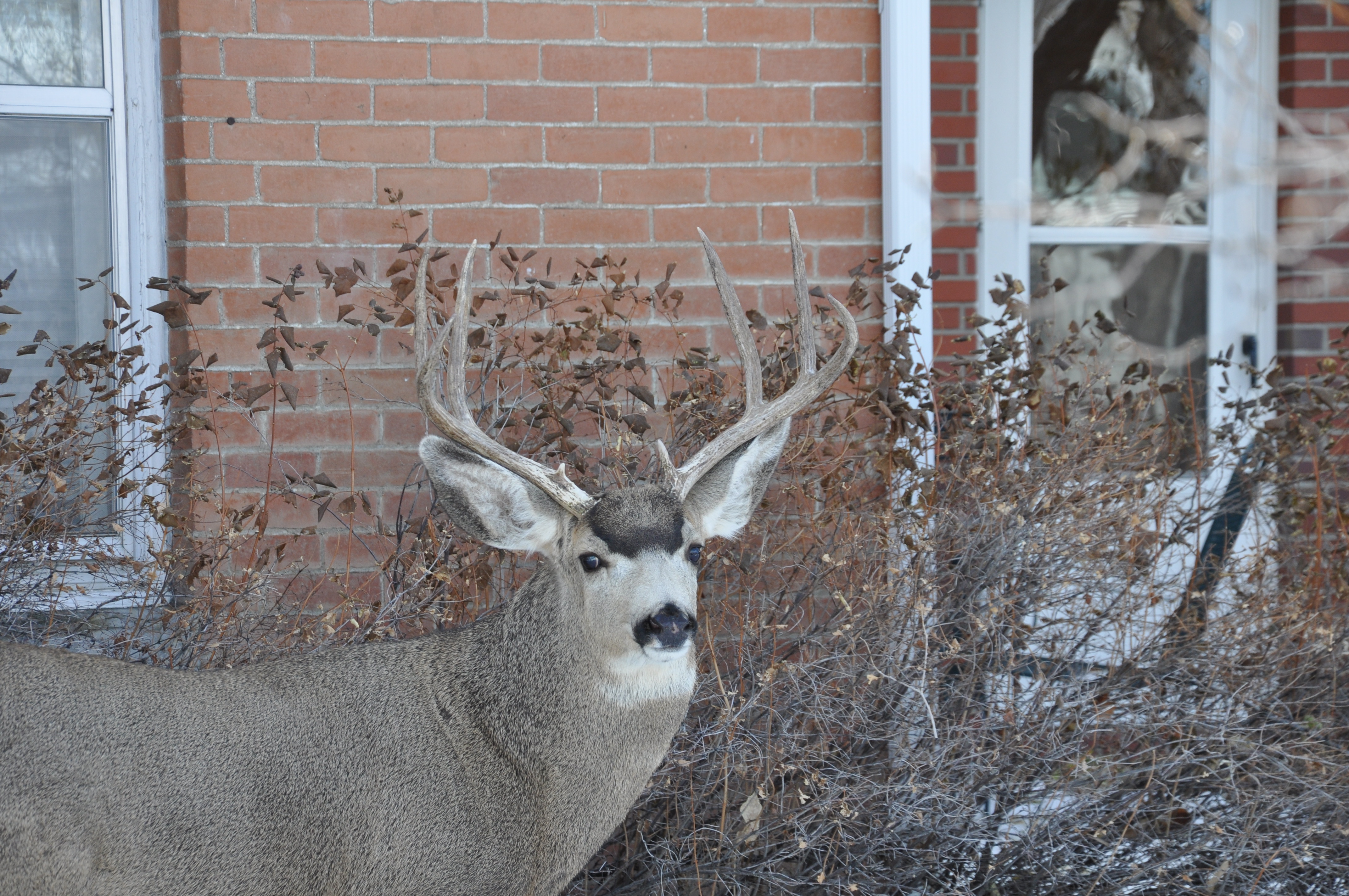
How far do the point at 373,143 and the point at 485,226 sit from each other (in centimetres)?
46

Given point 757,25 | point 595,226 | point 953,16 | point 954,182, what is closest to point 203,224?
point 595,226

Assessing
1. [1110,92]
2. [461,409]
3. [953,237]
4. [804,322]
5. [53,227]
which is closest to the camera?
[461,409]

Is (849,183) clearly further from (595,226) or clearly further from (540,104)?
(540,104)

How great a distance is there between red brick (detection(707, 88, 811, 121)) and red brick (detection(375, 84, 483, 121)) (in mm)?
833

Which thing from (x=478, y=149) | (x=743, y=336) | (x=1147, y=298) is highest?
(x=478, y=149)

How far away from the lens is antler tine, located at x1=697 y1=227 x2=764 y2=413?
301cm

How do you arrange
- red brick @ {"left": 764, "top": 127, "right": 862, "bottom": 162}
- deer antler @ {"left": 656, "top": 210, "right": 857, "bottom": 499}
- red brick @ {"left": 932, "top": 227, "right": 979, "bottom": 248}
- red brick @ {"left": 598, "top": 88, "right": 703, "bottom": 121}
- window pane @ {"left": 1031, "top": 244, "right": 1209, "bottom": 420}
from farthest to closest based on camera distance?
window pane @ {"left": 1031, "top": 244, "right": 1209, "bottom": 420}, red brick @ {"left": 932, "top": 227, "right": 979, "bottom": 248}, red brick @ {"left": 764, "top": 127, "right": 862, "bottom": 162}, red brick @ {"left": 598, "top": 88, "right": 703, "bottom": 121}, deer antler @ {"left": 656, "top": 210, "right": 857, "bottom": 499}

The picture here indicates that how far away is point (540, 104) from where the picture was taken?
14.5ft

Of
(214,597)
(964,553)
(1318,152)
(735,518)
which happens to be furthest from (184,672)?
(1318,152)

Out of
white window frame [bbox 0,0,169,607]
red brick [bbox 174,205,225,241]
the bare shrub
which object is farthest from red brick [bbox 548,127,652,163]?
white window frame [bbox 0,0,169,607]

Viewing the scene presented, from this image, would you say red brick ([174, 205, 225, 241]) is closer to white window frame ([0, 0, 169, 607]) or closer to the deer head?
white window frame ([0, 0, 169, 607])

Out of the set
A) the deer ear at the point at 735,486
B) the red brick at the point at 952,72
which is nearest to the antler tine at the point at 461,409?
the deer ear at the point at 735,486

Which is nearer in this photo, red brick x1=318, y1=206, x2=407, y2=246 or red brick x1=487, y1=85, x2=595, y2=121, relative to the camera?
red brick x1=318, y1=206, x2=407, y2=246

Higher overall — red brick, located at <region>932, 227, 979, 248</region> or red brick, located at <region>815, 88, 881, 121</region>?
red brick, located at <region>815, 88, 881, 121</region>
